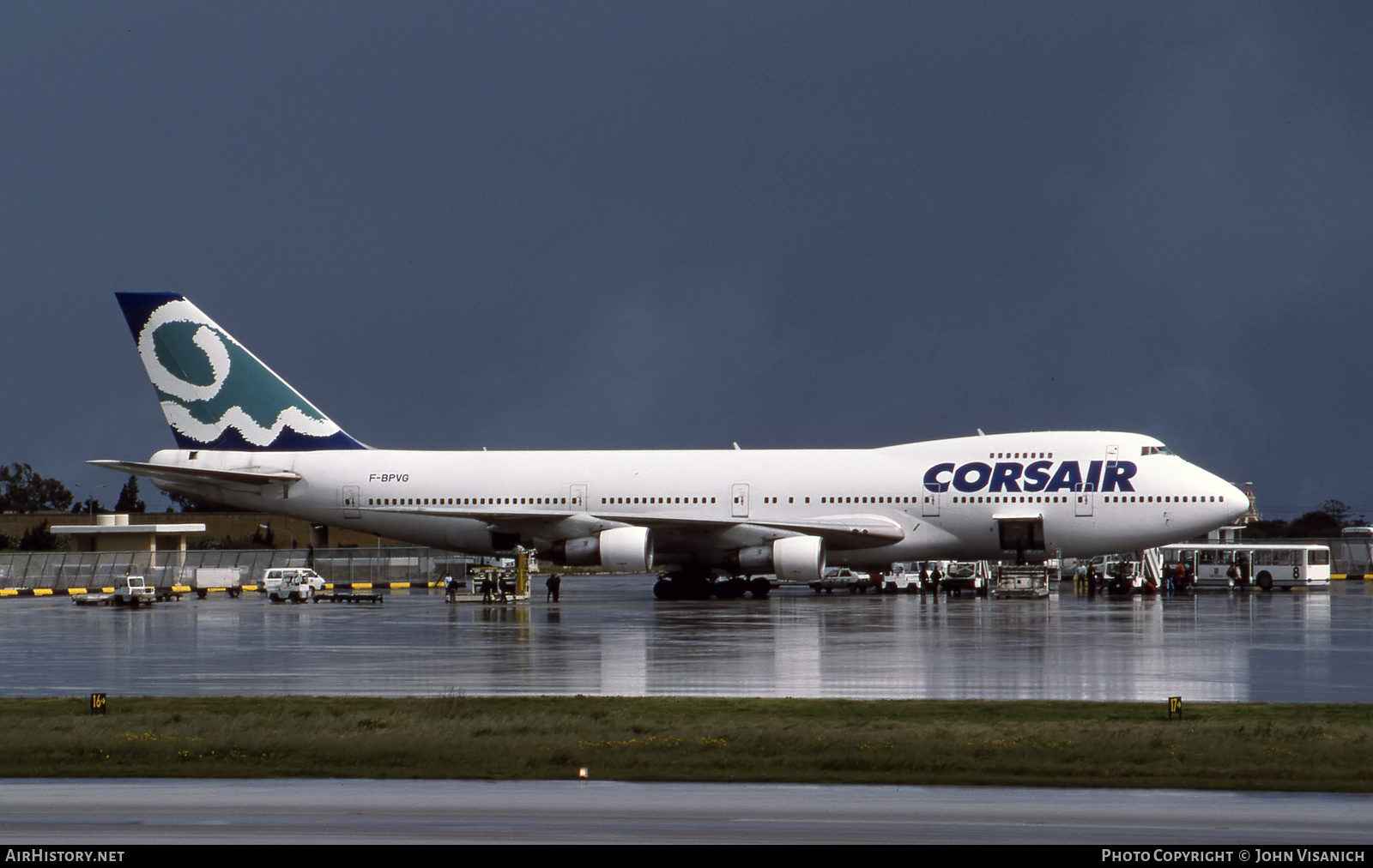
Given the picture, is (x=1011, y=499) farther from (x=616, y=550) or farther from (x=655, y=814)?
(x=655, y=814)

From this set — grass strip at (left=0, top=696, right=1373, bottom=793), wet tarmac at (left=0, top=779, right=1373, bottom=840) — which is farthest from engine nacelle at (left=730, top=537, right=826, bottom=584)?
wet tarmac at (left=0, top=779, right=1373, bottom=840)

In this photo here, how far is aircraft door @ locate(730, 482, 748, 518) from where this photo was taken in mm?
46844

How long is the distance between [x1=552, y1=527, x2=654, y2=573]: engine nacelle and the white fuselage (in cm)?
71

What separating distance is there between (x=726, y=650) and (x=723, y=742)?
11381 millimetres

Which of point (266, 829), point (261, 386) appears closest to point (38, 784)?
point (266, 829)

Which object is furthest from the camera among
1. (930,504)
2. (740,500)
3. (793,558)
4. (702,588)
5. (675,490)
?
(702,588)

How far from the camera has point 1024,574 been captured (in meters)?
45.1

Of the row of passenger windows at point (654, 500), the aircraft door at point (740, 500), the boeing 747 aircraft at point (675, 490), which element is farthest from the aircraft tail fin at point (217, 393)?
the aircraft door at point (740, 500)

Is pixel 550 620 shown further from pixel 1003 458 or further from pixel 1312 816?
pixel 1312 816

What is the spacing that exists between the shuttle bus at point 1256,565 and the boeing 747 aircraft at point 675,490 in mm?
8281

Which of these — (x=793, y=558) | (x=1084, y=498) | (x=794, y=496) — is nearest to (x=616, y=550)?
(x=793, y=558)

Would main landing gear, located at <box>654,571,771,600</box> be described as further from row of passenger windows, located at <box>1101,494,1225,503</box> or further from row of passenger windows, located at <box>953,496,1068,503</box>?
row of passenger windows, located at <box>1101,494,1225,503</box>

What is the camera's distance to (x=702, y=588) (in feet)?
158

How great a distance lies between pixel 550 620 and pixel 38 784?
2273cm
